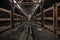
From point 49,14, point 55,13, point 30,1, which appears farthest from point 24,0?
point 55,13

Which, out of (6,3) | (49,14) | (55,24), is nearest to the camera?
(55,24)

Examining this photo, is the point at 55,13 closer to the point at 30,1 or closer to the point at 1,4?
the point at 1,4

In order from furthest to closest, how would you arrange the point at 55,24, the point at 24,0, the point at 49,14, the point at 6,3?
the point at 24,0
the point at 49,14
the point at 6,3
the point at 55,24

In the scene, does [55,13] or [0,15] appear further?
[0,15]

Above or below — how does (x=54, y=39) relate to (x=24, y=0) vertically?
below

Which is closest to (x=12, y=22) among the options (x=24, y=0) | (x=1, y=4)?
(x=1, y=4)

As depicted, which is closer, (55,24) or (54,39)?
(54,39)

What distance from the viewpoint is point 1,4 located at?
734 centimetres

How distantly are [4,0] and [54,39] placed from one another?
4.55m

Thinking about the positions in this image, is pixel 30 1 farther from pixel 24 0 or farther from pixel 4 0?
pixel 4 0

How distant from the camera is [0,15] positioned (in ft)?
22.9

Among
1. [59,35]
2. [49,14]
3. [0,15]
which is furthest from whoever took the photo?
[49,14]

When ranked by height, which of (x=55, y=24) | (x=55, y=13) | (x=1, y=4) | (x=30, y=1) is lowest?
(x=55, y=24)

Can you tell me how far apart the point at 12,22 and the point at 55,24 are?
3492mm
